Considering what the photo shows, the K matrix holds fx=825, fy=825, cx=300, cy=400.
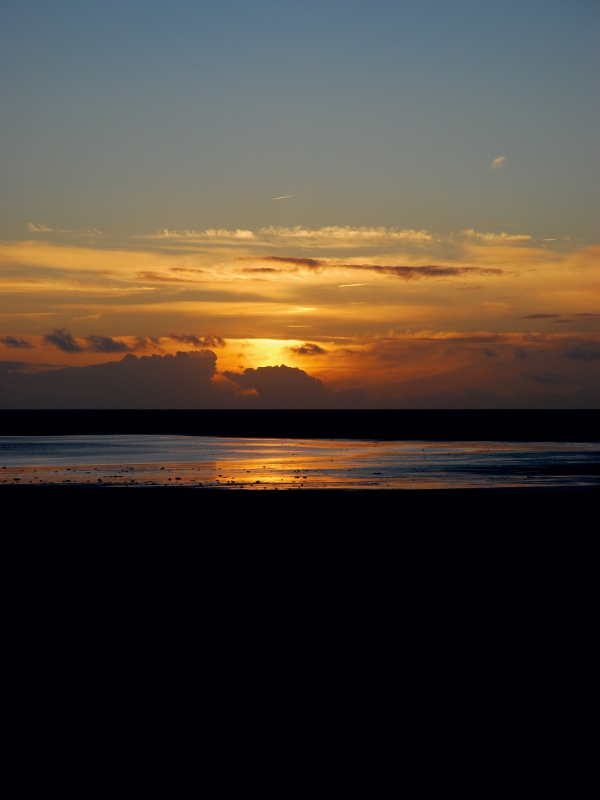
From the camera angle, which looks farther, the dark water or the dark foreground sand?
the dark water

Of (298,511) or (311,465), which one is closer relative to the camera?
(298,511)

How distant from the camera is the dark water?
112 feet

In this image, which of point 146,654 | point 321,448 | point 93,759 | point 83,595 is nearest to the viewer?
point 93,759

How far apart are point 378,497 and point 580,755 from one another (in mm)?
→ 20411

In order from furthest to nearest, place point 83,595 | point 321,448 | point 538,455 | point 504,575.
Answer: point 321,448 → point 538,455 → point 504,575 → point 83,595

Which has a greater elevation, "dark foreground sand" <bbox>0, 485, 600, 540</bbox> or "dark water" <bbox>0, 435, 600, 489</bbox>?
"dark water" <bbox>0, 435, 600, 489</bbox>

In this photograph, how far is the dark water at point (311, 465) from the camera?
34031 millimetres

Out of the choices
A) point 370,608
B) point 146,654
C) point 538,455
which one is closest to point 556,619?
point 370,608

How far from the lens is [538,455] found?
51844 mm

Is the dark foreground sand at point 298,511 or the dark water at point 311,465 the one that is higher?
Result: the dark water at point 311,465

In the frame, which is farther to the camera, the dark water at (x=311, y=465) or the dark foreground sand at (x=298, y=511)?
the dark water at (x=311, y=465)

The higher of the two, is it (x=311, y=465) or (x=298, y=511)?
(x=311, y=465)

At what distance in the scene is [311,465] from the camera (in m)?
43.4

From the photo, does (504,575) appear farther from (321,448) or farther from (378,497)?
(321,448)
